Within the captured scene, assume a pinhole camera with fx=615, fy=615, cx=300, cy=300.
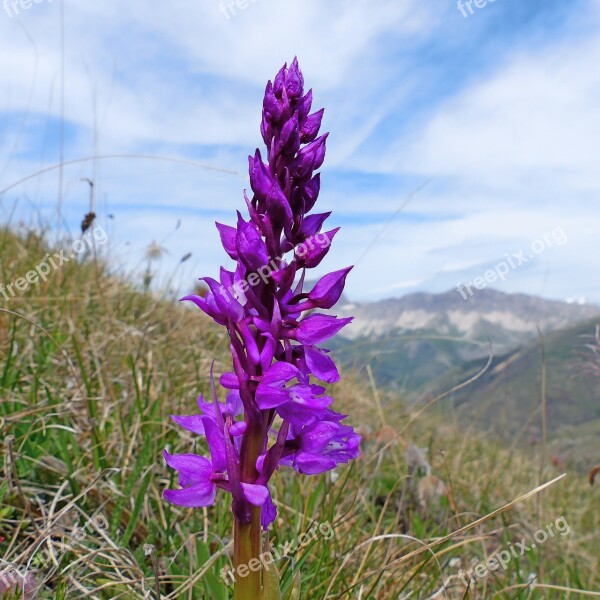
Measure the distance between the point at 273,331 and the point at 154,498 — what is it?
1.95 meters

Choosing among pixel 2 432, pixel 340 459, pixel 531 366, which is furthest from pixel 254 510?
pixel 531 366

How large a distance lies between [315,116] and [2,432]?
2.26 meters

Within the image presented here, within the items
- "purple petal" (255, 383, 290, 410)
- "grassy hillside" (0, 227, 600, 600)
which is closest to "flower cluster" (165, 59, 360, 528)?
"purple petal" (255, 383, 290, 410)

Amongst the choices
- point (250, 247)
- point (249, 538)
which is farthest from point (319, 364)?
point (249, 538)

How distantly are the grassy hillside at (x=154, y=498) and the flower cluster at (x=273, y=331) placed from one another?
457 mm

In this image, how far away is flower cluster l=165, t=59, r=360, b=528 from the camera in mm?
1515

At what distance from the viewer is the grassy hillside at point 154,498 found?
2.39 metres

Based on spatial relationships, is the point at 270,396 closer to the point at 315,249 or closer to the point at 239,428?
the point at 239,428

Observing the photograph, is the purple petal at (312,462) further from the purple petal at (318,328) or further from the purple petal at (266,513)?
the purple petal at (318,328)

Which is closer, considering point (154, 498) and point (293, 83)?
point (293, 83)

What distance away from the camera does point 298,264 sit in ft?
5.31

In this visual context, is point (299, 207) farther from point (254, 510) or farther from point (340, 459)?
point (254, 510)

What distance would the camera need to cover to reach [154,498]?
311 cm

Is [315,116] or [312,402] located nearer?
[312,402]
